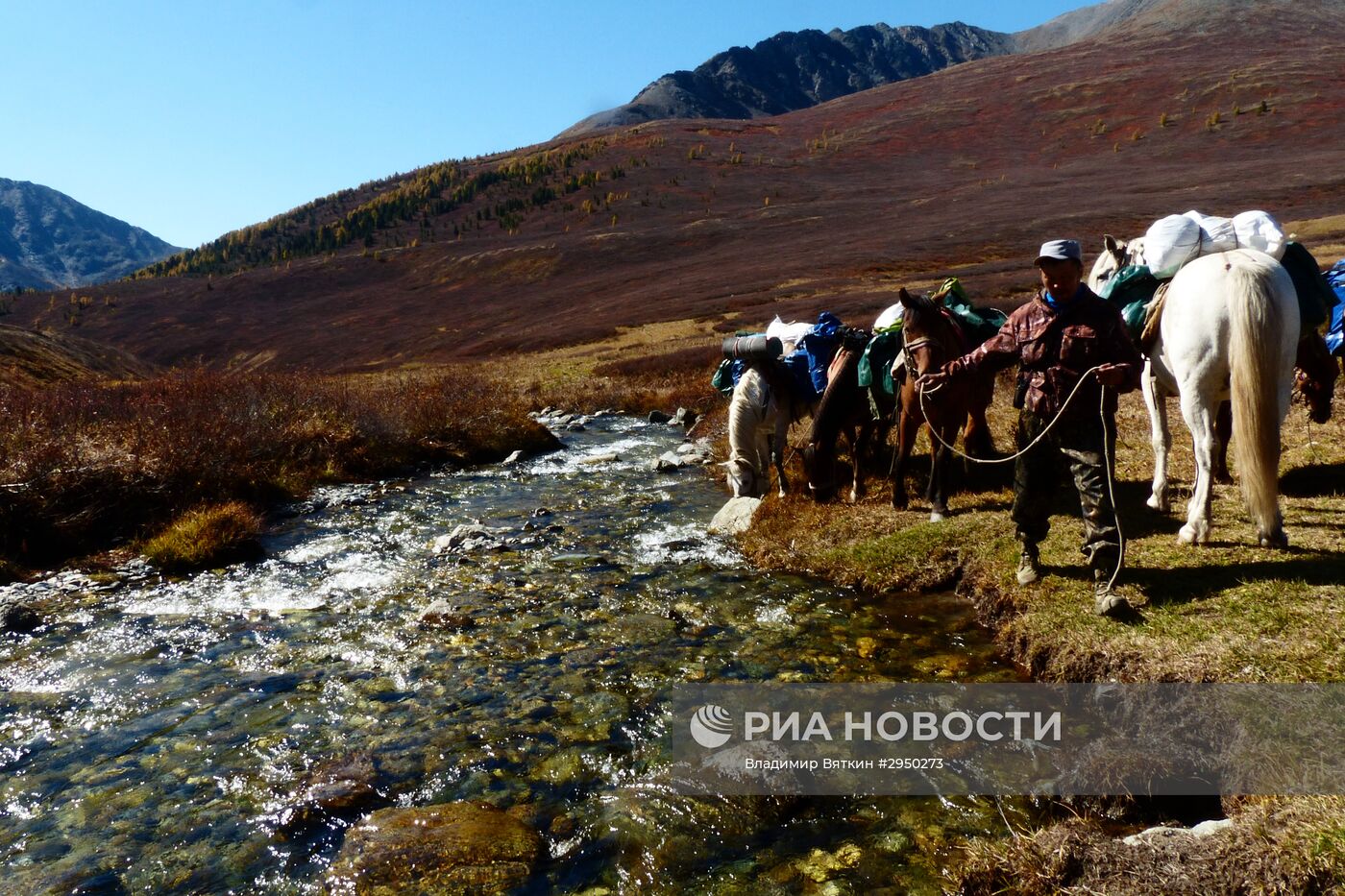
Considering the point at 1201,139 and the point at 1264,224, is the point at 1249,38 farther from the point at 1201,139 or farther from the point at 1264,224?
the point at 1264,224

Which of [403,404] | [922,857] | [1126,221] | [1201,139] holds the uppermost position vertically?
[1201,139]

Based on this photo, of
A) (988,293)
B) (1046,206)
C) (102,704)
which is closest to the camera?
(102,704)

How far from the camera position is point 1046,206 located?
185ft

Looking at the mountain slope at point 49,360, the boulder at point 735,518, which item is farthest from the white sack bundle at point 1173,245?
the mountain slope at point 49,360

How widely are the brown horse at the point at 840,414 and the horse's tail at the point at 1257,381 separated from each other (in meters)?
3.91

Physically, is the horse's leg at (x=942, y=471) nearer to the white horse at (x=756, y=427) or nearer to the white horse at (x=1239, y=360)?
the white horse at (x=756, y=427)

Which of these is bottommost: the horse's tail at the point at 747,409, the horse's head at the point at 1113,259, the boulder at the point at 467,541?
the boulder at the point at 467,541

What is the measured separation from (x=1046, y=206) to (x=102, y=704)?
209ft

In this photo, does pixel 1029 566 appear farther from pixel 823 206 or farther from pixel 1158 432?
pixel 823 206

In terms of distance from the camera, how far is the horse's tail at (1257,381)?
5.57 metres

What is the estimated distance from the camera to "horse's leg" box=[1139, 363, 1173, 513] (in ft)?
23.9

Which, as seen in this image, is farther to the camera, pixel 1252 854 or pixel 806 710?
pixel 806 710

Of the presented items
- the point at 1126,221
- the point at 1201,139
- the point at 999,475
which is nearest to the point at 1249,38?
the point at 1201,139

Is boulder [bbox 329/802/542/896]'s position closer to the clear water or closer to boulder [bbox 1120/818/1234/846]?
the clear water
